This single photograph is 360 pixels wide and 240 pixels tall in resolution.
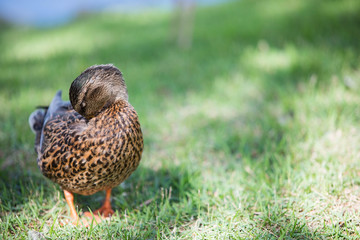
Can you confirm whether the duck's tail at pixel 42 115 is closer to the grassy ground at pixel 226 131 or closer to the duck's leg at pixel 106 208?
the grassy ground at pixel 226 131

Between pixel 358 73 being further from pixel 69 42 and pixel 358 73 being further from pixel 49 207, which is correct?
pixel 69 42

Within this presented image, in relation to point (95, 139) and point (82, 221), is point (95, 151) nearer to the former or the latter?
point (95, 139)

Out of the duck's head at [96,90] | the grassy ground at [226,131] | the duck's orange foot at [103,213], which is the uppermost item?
the duck's head at [96,90]

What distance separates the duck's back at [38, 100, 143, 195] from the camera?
1.97 m

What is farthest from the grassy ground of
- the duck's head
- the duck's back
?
the duck's head

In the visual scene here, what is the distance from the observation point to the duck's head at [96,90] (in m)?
1.95

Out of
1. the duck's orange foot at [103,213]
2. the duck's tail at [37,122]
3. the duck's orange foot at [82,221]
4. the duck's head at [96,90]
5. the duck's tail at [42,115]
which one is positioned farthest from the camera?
the duck's tail at [37,122]

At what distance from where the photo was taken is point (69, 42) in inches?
295

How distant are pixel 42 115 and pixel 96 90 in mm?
1047

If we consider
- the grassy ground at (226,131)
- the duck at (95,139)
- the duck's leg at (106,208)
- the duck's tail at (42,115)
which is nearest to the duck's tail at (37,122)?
the duck's tail at (42,115)

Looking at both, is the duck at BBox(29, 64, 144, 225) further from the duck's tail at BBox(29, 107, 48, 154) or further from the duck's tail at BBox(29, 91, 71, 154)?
the duck's tail at BBox(29, 107, 48, 154)

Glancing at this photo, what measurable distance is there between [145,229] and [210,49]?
175 inches

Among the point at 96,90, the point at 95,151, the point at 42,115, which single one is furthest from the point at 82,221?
the point at 42,115

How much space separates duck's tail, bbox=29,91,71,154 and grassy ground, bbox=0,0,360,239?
0.38 m
